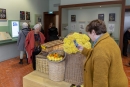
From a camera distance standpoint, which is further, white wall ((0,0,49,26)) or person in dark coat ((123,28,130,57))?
person in dark coat ((123,28,130,57))

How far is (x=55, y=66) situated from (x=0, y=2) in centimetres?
403

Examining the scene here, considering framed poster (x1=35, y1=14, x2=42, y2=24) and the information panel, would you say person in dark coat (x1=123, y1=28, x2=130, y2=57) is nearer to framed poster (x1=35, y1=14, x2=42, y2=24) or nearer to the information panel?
framed poster (x1=35, y1=14, x2=42, y2=24)

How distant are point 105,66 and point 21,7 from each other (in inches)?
207

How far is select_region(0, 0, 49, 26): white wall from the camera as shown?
4.91 meters

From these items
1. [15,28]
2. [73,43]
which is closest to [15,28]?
[15,28]

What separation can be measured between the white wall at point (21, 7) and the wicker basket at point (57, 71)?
3.77 meters

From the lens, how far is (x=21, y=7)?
5.52 m

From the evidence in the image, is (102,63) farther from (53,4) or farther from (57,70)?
(53,4)

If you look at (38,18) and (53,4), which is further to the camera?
(53,4)

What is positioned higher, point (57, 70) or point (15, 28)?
point (15, 28)

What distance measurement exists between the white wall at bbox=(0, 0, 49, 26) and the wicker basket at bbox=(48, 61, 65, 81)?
148 inches

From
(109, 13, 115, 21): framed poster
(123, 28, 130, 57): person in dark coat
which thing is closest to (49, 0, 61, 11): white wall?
(109, 13, 115, 21): framed poster

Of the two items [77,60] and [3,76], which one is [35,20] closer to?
[3,76]

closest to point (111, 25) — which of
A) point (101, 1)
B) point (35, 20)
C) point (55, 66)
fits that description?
point (101, 1)
